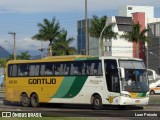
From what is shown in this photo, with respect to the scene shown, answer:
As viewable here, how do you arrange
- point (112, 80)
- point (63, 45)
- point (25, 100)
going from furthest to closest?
point (63, 45)
point (25, 100)
point (112, 80)

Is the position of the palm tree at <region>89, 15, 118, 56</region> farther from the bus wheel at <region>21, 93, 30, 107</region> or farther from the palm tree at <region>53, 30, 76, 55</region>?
the bus wheel at <region>21, 93, 30, 107</region>

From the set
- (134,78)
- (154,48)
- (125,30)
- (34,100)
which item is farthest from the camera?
(125,30)

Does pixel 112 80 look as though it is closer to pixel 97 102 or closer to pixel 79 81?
pixel 97 102

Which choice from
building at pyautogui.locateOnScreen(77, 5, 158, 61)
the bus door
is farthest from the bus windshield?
building at pyautogui.locateOnScreen(77, 5, 158, 61)

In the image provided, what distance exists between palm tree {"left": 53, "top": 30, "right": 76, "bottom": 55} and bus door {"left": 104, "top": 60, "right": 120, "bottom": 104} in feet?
196

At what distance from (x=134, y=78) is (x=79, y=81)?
139 inches

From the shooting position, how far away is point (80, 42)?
517 feet

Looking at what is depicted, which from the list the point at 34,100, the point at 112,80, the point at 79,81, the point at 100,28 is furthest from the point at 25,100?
the point at 100,28

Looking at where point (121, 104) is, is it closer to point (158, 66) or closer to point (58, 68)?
point (58, 68)

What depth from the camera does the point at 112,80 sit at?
91.5ft

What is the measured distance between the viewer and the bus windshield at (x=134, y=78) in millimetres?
27547

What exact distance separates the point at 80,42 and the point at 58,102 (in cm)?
12641

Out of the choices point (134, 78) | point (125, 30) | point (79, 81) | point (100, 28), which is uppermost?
point (125, 30)

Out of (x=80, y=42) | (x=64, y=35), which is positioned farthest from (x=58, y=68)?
(x=80, y=42)
